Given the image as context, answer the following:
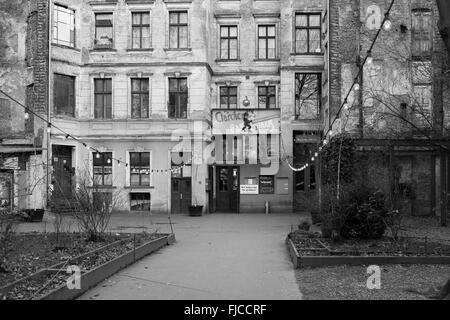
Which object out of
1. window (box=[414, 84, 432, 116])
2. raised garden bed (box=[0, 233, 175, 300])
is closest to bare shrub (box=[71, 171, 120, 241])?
raised garden bed (box=[0, 233, 175, 300])

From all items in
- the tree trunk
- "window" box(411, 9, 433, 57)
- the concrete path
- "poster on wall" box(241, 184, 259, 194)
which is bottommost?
the concrete path

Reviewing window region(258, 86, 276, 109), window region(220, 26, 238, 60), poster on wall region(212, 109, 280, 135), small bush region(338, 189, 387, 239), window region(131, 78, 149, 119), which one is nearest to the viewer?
small bush region(338, 189, 387, 239)

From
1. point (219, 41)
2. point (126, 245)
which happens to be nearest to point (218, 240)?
point (126, 245)

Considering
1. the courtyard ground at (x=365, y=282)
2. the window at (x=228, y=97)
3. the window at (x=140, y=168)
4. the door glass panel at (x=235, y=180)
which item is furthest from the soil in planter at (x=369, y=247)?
the window at (x=228, y=97)

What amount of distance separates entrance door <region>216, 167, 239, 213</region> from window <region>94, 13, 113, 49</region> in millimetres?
10042

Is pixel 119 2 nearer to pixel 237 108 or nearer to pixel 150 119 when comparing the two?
pixel 150 119

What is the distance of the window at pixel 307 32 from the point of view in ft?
97.6

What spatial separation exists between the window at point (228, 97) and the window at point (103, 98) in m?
6.86

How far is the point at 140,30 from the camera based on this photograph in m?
29.0

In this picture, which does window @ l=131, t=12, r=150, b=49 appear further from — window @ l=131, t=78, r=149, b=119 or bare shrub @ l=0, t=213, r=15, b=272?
bare shrub @ l=0, t=213, r=15, b=272

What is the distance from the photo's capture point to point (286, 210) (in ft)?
96.5

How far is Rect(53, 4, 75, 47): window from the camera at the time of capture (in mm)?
26969

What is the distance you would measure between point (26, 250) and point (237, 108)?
18554 millimetres

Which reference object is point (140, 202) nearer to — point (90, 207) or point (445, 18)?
point (90, 207)
